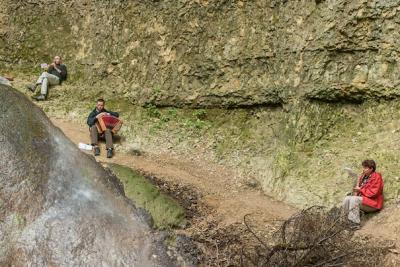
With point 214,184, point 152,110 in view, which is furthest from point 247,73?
point 214,184

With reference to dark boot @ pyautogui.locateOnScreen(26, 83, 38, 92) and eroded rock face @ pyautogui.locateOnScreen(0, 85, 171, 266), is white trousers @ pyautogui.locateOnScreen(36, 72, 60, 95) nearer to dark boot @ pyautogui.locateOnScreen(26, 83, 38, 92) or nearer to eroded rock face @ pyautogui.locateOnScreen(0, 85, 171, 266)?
dark boot @ pyautogui.locateOnScreen(26, 83, 38, 92)

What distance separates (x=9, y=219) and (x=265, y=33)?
28.1 feet

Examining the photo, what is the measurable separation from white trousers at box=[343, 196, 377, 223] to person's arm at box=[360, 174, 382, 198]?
0.21m

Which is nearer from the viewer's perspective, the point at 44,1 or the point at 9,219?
the point at 9,219

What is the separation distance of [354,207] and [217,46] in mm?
6682

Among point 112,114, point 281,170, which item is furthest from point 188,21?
point 281,170

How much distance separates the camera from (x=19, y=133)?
27.6 feet

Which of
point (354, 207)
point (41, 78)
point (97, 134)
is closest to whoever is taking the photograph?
point (354, 207)

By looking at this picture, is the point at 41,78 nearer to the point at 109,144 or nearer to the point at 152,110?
the point at 152,110

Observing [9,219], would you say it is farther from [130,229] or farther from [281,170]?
[281,170]

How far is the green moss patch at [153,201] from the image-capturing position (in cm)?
966

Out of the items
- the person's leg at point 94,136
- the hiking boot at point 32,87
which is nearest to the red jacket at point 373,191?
the person's leg at point 94,136

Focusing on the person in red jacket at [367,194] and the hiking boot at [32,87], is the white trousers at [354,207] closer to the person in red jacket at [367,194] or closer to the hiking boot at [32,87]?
the person in red jacket at [367,194]

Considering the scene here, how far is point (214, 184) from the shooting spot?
40.2 ft
